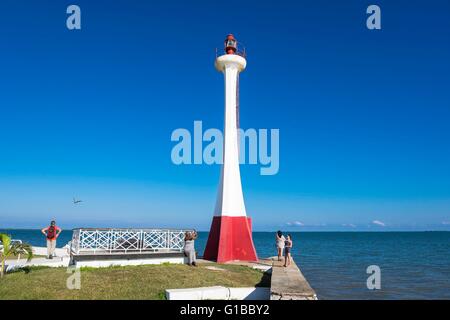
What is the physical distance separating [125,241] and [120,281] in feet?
11.2

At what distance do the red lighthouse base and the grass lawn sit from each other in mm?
3974

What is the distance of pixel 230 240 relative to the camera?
→ 1892 centimetres

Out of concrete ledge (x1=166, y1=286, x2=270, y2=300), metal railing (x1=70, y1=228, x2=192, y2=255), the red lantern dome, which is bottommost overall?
concrete ledge (x1=166, y1=286, x2=270, y2=300)

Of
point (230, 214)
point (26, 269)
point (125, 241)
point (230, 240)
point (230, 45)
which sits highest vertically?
point (230, 45)

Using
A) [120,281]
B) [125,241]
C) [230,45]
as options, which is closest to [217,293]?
[120,281]

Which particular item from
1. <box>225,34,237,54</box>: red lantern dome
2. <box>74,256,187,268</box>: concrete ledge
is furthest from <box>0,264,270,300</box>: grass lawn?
<box>225,34,237,54</box>: red lantern dome

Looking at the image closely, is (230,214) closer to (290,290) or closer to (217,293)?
(217,293)

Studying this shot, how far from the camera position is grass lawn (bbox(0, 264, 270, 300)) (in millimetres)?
9680

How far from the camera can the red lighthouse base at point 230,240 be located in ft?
61.4

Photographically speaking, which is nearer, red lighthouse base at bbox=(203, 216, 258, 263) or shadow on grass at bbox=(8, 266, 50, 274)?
shadow on grass at bbox=(8, 266, 50, 274)

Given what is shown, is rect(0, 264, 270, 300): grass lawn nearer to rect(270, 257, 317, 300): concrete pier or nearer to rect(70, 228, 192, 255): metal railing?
rect(70, 228, 192, 255): metal railing

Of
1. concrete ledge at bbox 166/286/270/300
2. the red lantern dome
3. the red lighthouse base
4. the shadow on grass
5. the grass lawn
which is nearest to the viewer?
the grass lawn

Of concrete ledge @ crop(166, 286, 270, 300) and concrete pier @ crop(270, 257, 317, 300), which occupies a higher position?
concrete pier @ crop(270, 257, 317, 300)
